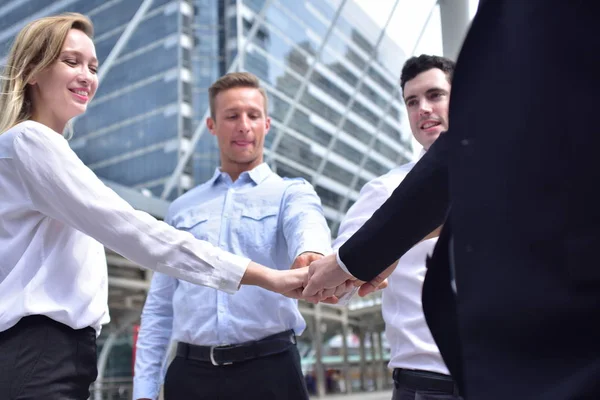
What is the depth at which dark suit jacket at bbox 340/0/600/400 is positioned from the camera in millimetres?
650

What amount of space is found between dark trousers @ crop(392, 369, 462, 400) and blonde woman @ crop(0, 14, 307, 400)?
0.45 meters

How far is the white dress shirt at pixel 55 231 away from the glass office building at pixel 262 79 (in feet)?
49.6

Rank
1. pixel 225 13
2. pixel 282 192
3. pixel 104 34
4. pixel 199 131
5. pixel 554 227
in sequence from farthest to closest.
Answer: pixel 225 13
pixel 199 131
pixel 104 34
pixel 282 192
pixel 554 227

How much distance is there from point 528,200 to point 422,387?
125 centimetres

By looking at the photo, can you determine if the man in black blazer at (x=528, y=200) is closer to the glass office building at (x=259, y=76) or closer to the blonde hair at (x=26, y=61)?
the blonde hair at (x=26, y=61)

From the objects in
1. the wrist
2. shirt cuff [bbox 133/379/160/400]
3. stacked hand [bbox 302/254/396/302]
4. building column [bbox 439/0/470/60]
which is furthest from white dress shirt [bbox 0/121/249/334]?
building column [bbox 439/0/470/60]

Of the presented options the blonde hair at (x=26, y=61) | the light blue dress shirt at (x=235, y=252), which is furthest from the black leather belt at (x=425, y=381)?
the blonde hair at (x=26, y=61)

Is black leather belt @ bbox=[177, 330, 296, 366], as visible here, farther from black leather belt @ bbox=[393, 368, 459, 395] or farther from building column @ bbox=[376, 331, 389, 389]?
building column @ bbox=[376, 331, 389, 389]

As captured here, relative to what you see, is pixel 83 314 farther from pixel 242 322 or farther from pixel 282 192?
pixel 282 192

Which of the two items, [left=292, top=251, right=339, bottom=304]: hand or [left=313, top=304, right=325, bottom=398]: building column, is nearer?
[left=292, top=251, right=339, bottom=304]: hand

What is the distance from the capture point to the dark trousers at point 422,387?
176 centimetres

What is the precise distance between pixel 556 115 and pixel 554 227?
0.40ft

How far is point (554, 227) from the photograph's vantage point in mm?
668

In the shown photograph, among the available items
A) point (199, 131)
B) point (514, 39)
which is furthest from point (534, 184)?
point (199, 131)
